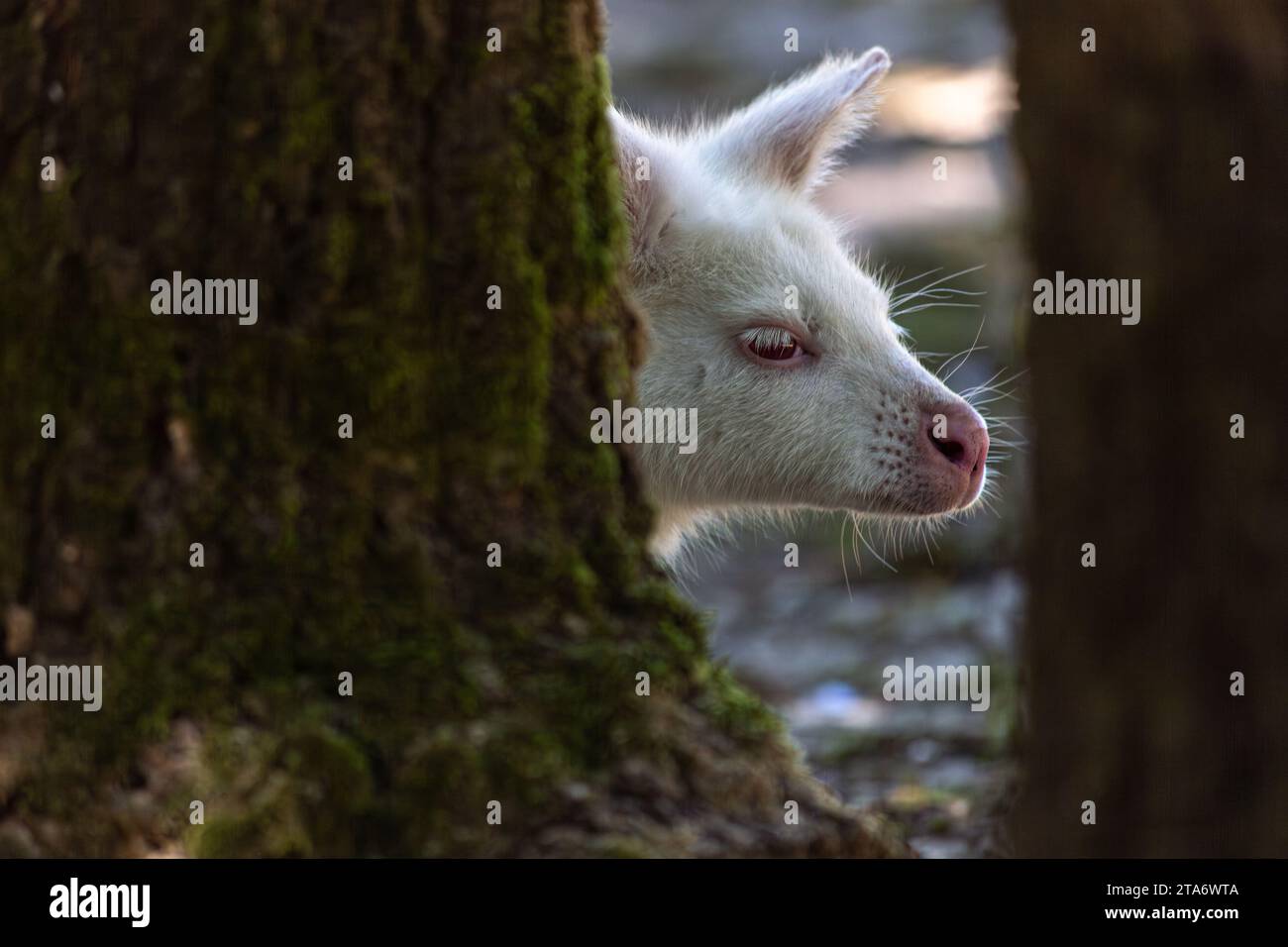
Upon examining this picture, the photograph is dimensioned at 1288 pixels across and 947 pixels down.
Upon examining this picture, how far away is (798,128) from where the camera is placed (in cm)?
550

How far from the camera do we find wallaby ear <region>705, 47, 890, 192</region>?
18.0 ft

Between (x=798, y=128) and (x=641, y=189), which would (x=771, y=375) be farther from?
(x=798, y=128)

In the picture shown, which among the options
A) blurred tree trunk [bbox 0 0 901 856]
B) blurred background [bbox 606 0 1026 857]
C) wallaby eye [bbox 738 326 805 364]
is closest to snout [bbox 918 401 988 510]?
wallaby eye [bbox 738 326 805 364]

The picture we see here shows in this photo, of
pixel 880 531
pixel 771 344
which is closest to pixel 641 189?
pixel 771 344

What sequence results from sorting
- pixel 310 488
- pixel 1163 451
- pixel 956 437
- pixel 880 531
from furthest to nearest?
pixel 880 531
pixel 956 437
pixel 1163 451
pixel 310 488

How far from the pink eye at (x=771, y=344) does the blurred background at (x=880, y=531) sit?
35.2 inches

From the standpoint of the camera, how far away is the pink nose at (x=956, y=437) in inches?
196

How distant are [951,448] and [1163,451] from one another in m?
0.98

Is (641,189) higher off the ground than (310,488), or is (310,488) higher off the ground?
(641,189)

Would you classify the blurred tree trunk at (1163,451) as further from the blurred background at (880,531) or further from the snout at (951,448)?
the snout at (951,448)

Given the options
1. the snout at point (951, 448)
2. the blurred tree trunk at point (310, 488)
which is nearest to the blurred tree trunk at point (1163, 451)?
the snout at point (951, 448)

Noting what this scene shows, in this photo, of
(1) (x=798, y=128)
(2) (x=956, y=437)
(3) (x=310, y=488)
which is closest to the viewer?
(3) (x=310, y=488)

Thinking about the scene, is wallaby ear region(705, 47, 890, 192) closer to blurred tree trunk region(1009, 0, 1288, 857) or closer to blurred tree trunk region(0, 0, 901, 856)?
blurred tree trunk region(1009, 0, 1288, 857)
